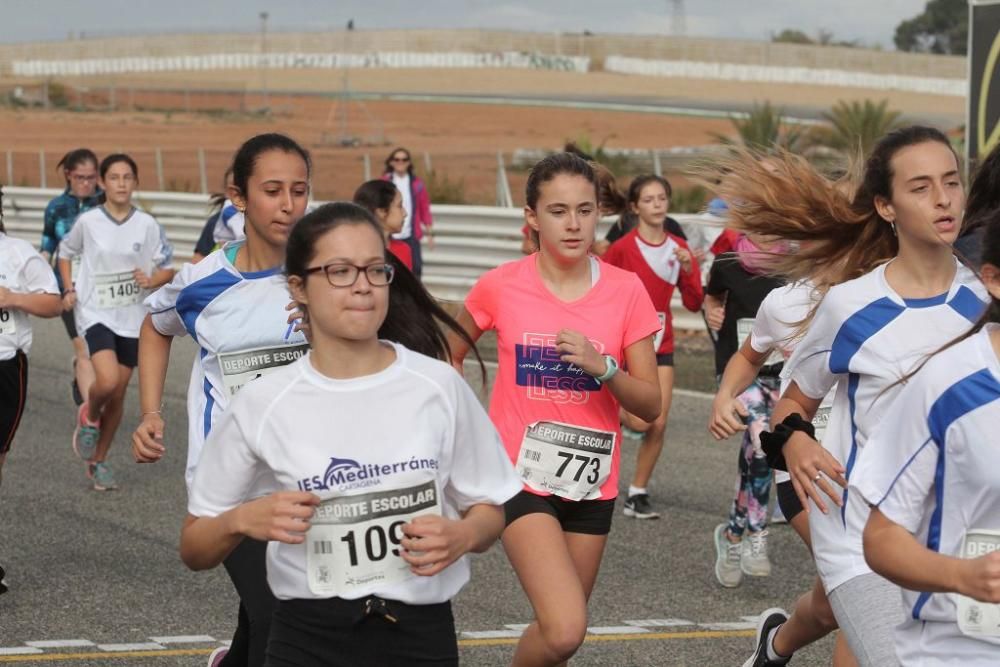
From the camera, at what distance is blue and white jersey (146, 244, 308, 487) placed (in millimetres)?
4934

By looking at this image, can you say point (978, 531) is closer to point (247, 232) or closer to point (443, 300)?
point (247, 232)

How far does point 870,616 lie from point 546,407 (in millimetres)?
1487

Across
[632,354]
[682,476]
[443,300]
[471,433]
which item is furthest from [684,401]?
[471,433]

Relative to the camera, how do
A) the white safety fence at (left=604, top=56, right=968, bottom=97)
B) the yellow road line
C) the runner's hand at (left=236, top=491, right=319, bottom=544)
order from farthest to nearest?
the white safety fence at (left=604, top=56, right=968, bottom=97) < the yellow road line < the runner's hand at (left=236, top=491, right=319, bottom=544)

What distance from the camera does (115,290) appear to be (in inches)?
402

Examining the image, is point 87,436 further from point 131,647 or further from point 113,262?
point 131,647

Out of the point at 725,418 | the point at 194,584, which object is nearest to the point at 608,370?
the point at 725,418

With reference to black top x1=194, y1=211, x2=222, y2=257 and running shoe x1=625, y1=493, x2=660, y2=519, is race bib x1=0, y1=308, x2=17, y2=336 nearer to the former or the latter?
running shoe x1=625, y1=493, x2=660, y2=519

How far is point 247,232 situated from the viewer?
201 inches

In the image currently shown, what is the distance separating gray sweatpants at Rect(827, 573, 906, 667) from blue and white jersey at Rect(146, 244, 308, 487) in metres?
1.72

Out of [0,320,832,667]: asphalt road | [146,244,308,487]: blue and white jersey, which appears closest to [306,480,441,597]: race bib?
[146,244,308,487]: blue and white jersey

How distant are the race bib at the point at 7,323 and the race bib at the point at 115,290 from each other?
2783 mm

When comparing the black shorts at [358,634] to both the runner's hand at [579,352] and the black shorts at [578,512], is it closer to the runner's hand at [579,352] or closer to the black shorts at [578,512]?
the runner's hand at [579,352]

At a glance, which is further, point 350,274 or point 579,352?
point 579,352
